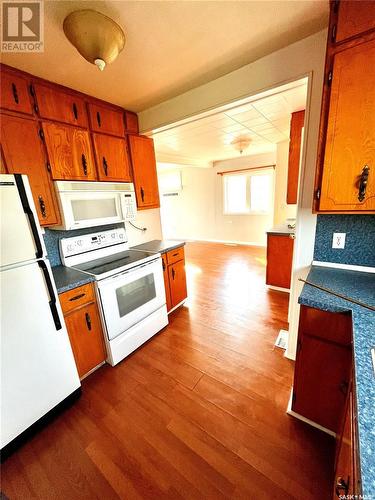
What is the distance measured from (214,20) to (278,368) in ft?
8.36

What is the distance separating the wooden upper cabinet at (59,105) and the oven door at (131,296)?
1464 mm

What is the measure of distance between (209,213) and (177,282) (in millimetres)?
4092

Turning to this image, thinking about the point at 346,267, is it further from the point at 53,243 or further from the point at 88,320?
the point at 53,243

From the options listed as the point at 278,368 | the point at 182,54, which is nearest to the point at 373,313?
the point at 278,368

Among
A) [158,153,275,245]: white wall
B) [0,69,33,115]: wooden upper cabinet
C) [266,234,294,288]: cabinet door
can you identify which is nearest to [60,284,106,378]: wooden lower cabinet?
[0,69,33,115]: wooden upper cabinet

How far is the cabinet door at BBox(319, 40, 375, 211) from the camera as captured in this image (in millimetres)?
1038

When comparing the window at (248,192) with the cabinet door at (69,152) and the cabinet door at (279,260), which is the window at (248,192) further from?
the cabinet door at (69,152)

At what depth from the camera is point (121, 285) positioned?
1.87m

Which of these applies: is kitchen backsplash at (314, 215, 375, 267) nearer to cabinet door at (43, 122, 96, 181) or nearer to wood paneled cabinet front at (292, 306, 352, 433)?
wood paneled cabinet front at (292, 306, 352, 433)

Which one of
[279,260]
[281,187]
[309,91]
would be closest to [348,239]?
[309,91]

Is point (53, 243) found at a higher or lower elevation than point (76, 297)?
higher

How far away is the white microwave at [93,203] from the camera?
1.75 m

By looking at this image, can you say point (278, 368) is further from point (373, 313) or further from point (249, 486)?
point (373, 313)

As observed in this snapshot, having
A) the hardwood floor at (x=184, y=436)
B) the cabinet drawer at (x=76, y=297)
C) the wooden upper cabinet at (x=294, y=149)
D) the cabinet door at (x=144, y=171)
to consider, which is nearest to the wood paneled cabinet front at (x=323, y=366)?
the hardwood floor at (x=184, y=436)
